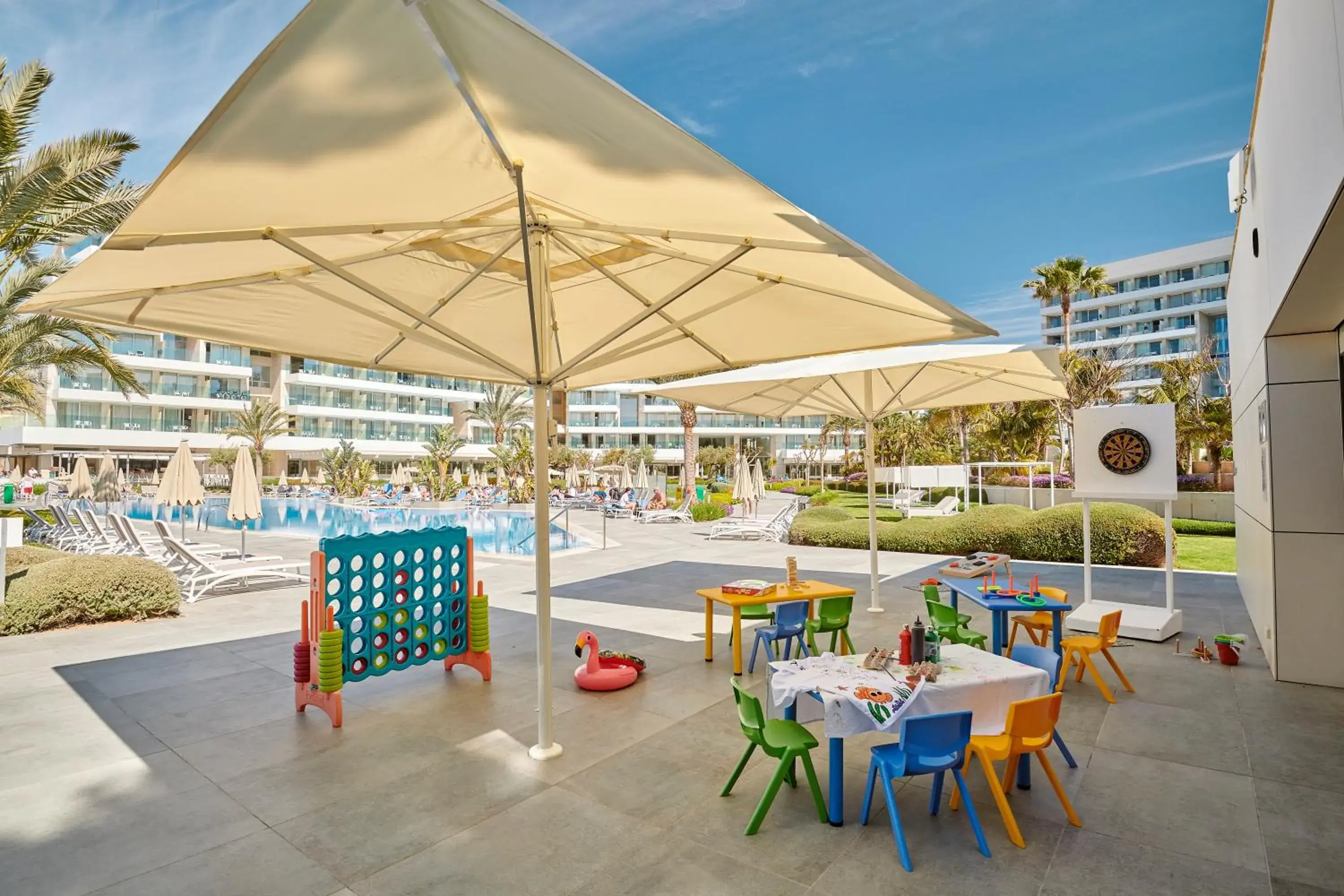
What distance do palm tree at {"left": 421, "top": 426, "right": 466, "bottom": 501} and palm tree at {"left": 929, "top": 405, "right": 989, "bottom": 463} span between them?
28.0 m

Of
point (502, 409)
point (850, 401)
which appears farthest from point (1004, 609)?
point (502, 409)

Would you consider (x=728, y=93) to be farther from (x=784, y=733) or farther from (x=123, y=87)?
(x=784, y=733)

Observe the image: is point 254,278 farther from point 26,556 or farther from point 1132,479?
point 1132,479

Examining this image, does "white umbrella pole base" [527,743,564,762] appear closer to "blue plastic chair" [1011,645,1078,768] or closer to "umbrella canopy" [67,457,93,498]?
"blue plastic chair" [1011,645,1078,768]

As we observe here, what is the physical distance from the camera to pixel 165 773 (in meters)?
4.73

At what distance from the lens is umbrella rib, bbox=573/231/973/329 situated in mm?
4902

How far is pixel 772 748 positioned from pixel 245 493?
12260mm

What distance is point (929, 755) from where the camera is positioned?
3.81 m

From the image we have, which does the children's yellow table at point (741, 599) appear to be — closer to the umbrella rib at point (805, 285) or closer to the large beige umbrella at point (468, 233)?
the large beige umbrella at point (468, 233)

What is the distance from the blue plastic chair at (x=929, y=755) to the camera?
3725mm

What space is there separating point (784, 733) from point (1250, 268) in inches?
310

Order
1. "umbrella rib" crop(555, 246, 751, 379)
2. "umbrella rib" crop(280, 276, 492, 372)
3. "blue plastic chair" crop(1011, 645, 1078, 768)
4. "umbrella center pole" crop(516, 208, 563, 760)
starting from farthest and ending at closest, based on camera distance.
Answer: "umbrella center pole" crop(516, 208, 563, 760), "blue plastic chair" crop(1011, 645, 1078, 768), "umbrella rib" crop(280, 276, 492, 372), "umbrella rib" crop(555, 246, 751, 379)

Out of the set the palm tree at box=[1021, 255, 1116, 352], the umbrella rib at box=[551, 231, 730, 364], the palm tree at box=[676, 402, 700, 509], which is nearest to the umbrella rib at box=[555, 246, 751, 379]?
the umbrella rib at box=[551, 231, 730, 364]

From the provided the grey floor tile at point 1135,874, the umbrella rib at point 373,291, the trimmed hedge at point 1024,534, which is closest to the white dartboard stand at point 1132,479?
the trimmed hedge at point 1024,534
